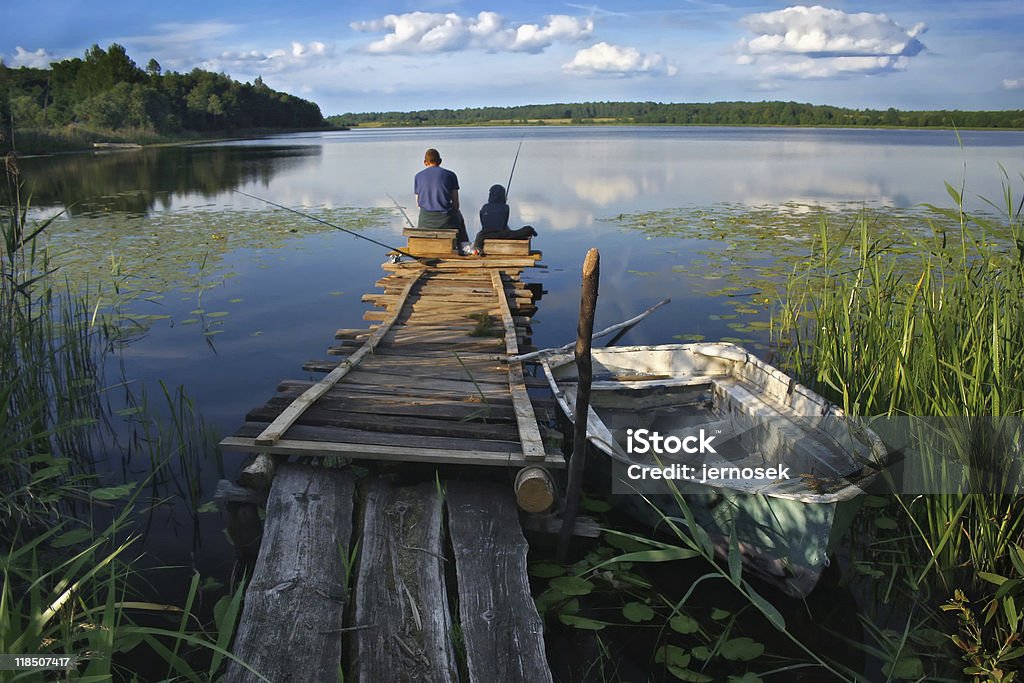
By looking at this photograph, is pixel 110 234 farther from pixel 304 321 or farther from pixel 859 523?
pixel 859 523

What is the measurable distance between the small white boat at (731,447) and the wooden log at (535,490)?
1.58 ft

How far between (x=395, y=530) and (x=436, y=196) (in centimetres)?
→ 783

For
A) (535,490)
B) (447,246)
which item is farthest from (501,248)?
(535,490)

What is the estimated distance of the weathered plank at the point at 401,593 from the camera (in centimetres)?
274

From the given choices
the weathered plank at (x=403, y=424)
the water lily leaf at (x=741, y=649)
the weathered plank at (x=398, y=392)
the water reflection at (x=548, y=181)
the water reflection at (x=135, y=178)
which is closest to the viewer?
the water lily leaf at (x=741, y=649)

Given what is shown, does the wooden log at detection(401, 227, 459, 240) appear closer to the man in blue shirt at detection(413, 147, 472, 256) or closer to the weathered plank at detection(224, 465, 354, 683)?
the man in blue shirt at detection(413, 147, 472, 256)

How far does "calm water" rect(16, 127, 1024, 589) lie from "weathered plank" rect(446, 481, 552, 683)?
1.54 metres

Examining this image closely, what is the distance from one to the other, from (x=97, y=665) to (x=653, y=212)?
679 inches

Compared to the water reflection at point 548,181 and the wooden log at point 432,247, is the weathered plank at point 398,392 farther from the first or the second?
the water reflection at point 548,181

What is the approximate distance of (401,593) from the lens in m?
3.16

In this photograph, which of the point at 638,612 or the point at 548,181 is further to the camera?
the point at 548,181

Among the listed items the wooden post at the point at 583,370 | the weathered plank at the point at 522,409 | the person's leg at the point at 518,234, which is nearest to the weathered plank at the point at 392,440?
the weathered plank at the point at 522,409

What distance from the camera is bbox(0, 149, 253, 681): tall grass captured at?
236 cm

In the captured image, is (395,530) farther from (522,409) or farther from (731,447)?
(731,447)
